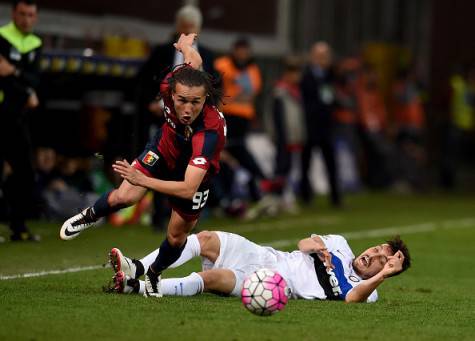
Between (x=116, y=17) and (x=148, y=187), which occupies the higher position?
(x=116, y=17)

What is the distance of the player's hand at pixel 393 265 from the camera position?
896 centimetres

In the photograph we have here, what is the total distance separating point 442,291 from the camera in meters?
10.9

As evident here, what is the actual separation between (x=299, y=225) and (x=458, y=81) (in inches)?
427

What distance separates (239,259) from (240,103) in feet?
26.9

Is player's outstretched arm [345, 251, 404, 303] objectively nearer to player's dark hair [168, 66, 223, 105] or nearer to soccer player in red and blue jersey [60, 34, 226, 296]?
soccer player in red and blue jersey [60, 34, 226, 296]

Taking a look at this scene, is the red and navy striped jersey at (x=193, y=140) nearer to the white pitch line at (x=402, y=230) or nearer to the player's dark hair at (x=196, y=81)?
the player's dark hair at (x=196, y=81)

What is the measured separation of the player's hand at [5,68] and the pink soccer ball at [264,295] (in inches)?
205

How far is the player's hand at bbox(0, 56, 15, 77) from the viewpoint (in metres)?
12.7

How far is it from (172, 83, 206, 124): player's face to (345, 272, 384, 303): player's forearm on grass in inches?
67.4

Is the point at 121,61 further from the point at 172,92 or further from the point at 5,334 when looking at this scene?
the point at 5,334

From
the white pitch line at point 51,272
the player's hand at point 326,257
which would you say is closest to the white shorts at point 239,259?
the player's hand at point 326,257

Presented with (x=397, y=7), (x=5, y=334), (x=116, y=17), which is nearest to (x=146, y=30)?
(x=116, y=17)

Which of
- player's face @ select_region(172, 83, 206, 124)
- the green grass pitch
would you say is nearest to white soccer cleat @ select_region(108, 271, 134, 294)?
the green grass pitch

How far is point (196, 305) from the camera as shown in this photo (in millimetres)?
8922
